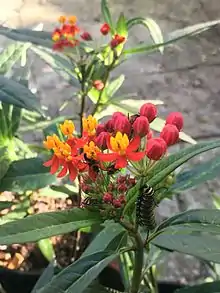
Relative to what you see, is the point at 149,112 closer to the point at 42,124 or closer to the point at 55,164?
the point at 55,164

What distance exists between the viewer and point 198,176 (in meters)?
0.82

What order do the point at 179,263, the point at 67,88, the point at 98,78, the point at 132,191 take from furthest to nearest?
1. the point at 67,88
2. the point at 179,263
3. the point at 98,78
4. the point at 132,191

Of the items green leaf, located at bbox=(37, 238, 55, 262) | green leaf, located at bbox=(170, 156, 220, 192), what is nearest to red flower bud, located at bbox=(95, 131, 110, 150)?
green leaf, located at bbox=(170, 156, 220, 192)

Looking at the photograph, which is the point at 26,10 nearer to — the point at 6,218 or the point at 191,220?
the point at 6,218

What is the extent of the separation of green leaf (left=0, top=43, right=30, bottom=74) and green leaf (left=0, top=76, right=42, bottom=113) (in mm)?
207

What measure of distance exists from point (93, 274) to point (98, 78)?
1.51 feet

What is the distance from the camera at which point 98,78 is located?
3.32ft

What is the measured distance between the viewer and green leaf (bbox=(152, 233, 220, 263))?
621 mm

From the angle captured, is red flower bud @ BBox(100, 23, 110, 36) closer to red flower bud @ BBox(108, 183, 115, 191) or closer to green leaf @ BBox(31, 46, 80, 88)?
green leaf @ BBox(31, 46, 80, 88)

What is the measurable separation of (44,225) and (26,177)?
0.98 feet

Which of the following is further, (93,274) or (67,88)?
(67,88)

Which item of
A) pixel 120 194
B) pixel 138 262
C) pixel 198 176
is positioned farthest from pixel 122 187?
pixel 198 176

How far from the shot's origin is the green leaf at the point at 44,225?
603mm

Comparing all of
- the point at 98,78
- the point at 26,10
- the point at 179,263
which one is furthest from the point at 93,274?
the point at 26,10
